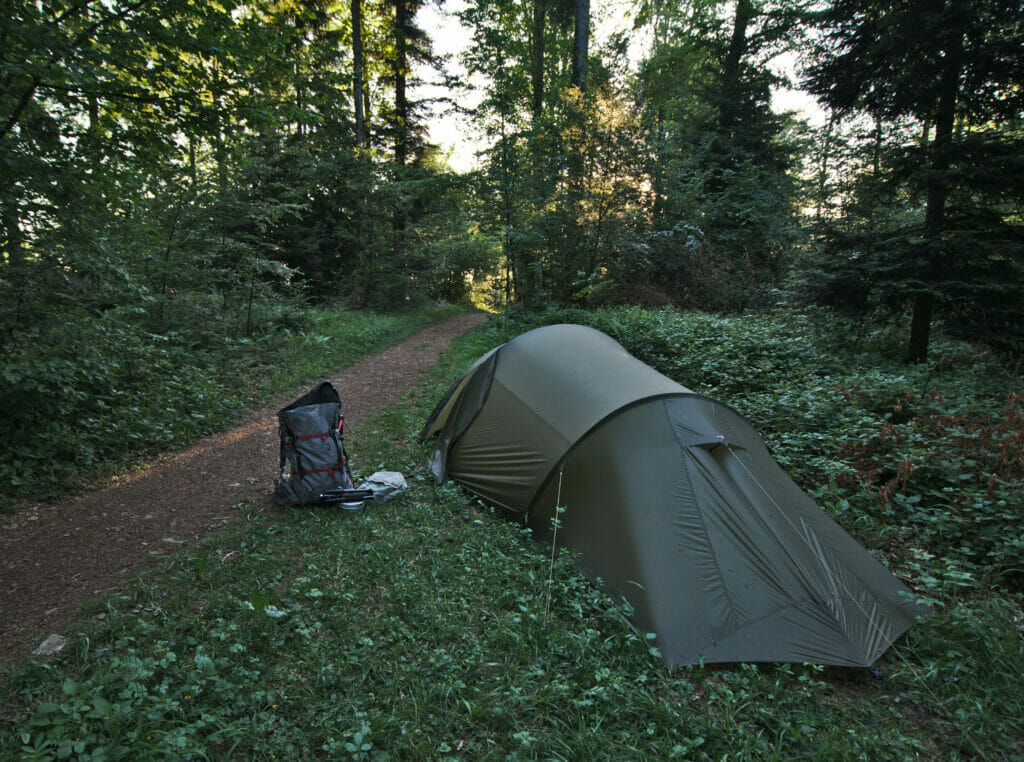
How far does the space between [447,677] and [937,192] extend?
352 inches

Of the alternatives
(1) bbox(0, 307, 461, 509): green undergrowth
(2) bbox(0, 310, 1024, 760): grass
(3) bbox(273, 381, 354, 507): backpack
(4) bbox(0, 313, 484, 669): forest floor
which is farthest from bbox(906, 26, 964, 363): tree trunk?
(1) bbox(0, 307, 461, 509): green undergrowth

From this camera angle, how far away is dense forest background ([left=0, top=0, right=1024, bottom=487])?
461 cm

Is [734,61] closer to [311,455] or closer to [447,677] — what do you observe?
[311,455]

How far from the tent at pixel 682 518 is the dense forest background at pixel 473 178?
4407 mm

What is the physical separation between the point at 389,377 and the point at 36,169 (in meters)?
6.39

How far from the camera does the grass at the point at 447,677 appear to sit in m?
2.32

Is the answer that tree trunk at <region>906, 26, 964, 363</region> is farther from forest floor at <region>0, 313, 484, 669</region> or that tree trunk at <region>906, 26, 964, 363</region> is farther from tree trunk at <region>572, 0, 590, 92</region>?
tree trunk at <region>572, 0, 590, 92</region>

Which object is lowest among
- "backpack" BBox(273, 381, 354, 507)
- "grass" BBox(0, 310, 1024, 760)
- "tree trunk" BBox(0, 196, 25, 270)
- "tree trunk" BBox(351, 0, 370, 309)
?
"grass" BBox(0, 310, 1024, 760)

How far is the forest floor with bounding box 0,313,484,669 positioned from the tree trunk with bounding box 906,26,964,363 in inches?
330

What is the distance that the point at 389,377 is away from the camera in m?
10.1

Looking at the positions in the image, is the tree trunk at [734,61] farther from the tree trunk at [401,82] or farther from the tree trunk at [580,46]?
the tree trunk at [401,82]

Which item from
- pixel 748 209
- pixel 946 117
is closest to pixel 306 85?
pixel 946 117

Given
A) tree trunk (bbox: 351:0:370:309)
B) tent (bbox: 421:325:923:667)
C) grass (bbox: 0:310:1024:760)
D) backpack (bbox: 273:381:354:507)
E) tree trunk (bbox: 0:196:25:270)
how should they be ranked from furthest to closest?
tree trunk (bbox: 351:0:370:309) → backpack (bbox: 273:381:354:507) → tree trunk (bbox: 0:196:25:270) → tent (bbox: 421:325:923:667) → grass (bbox: 0:310:1024:760)

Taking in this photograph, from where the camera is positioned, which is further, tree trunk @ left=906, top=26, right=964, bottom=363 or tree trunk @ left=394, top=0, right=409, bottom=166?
tree trunk @ left=394, top=0, right=409, bottom=166
